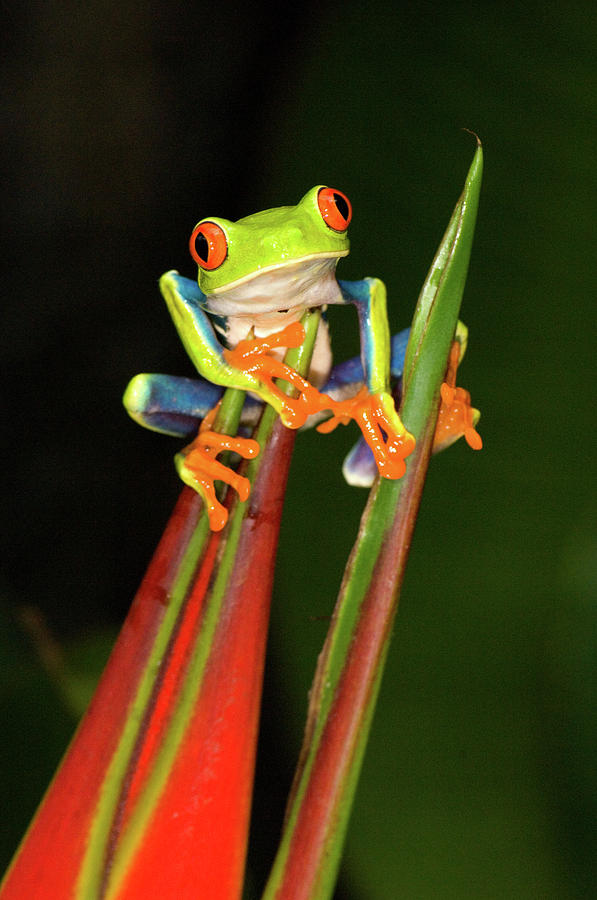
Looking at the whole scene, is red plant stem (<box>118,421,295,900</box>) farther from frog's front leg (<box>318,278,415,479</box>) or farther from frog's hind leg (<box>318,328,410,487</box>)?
frog's hind leg (<box>318,328,410,487</box>)

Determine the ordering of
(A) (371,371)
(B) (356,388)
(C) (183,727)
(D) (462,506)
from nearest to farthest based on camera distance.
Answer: (C) (183,727) < (A) (371,371) < (B) (356,388) < (D) (462,506)

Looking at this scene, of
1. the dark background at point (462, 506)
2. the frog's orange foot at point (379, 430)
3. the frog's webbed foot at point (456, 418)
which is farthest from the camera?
the dark background at point (462, 506)

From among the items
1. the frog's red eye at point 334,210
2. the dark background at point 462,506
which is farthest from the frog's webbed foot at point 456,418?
the dark background at point 462,506

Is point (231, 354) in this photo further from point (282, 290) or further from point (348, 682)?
point (348, 682)

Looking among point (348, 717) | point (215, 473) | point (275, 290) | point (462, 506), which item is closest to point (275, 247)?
point (275, 290)

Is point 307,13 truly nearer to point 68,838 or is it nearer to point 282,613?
point 282,613

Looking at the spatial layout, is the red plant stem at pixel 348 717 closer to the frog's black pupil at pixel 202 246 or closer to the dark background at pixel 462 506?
the frog's black pupil at pixel 202 246

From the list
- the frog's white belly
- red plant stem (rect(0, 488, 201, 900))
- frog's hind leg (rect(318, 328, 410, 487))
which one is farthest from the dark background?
red plant stem (rect(0, 488, 201, 900))
